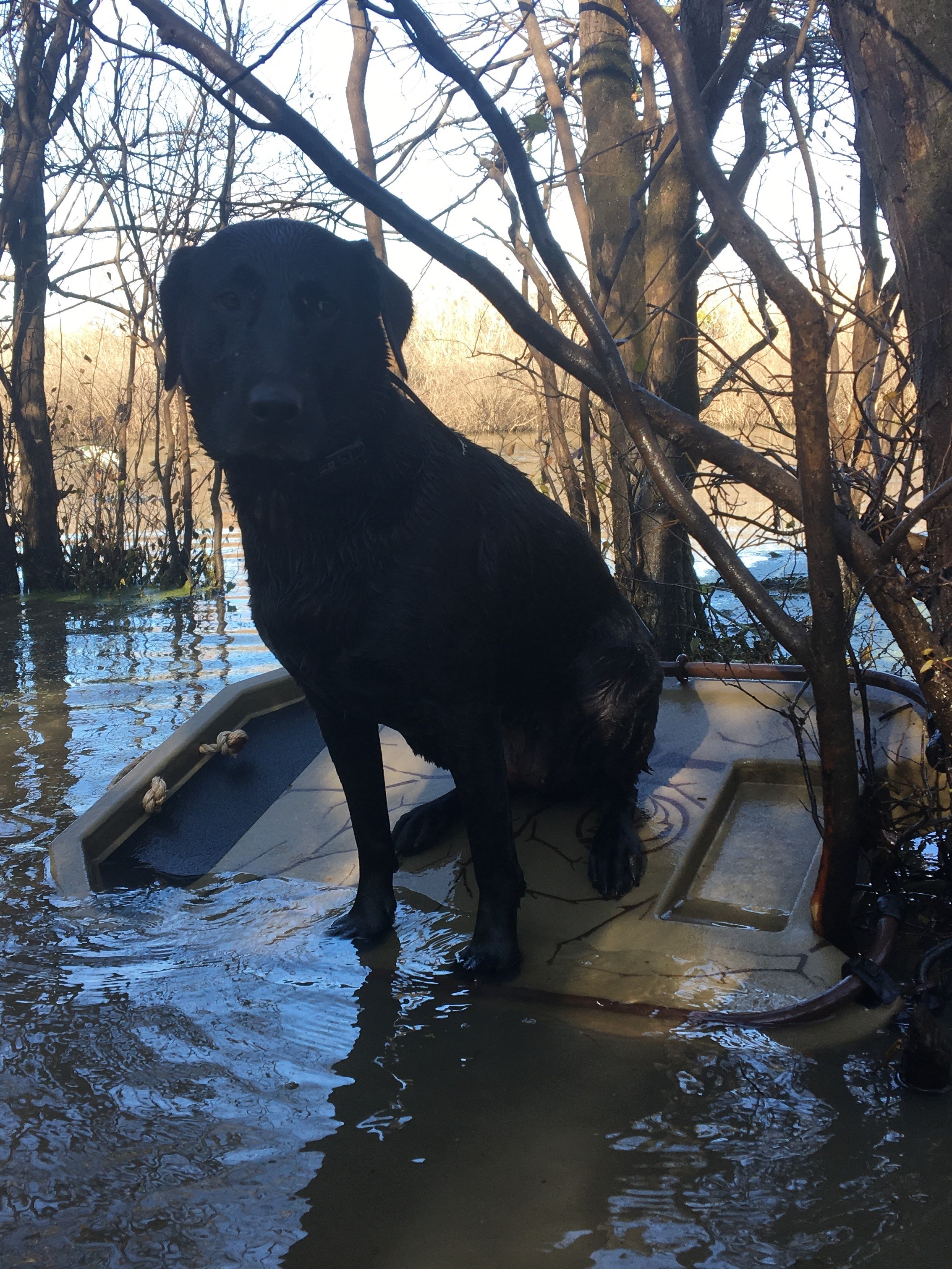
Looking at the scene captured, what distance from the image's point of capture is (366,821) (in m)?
2.56

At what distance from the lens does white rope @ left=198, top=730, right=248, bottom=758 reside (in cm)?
344

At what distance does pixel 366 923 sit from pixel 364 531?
1.05 meters

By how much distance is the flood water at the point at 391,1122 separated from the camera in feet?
4.83

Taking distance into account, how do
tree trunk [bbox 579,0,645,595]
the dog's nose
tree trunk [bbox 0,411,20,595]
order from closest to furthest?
the dog's nose → tree trunk [bbox 579,0,645,595] → tree trunk [bbox 0,411,20,595]

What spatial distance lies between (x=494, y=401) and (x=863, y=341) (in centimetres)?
394

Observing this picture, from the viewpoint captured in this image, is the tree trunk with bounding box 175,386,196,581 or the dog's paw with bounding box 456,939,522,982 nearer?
the dog's paw with bounding box 456,939,522,982

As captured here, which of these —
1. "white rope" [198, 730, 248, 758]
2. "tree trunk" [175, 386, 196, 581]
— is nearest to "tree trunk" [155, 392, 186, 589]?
"tree trunk" [175, 386, 196, 581]

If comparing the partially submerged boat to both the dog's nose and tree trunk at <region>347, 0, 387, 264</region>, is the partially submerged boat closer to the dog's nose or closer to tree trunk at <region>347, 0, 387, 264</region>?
the dog's nose

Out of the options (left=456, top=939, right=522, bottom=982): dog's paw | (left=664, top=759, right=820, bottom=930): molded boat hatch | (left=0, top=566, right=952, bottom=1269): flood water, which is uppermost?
(left=664, top=759, right=820, bottom=930): molded boat hatch

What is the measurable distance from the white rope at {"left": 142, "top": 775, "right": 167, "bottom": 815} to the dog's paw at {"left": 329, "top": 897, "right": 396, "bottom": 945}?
2.93 feet

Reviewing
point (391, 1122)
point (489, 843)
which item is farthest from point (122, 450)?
point (391, 1122)

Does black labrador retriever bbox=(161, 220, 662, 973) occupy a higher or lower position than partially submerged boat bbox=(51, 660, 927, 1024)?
higher

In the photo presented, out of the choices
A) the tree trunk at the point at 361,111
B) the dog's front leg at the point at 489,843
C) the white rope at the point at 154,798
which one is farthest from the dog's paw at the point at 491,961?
the tree trunk at the point at 361,111

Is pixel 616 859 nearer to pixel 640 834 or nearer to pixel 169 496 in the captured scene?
pixel 640 834
